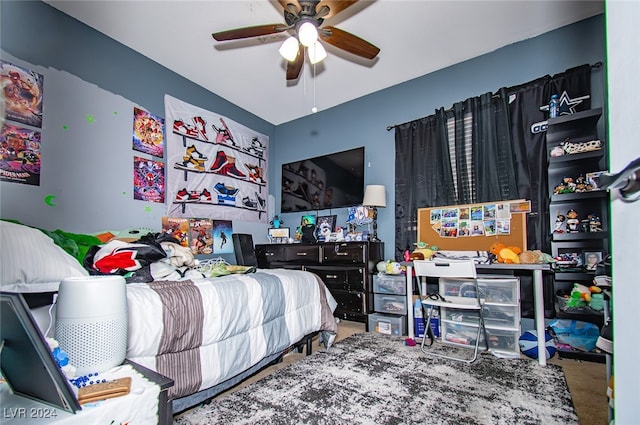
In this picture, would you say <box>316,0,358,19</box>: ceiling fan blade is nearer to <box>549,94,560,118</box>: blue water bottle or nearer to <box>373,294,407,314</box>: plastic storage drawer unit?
<box>549,94,560,118</box>: blue water bottle

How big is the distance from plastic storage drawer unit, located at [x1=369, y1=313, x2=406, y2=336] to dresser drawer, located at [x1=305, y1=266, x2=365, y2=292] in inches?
12.0

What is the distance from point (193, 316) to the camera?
1433mm

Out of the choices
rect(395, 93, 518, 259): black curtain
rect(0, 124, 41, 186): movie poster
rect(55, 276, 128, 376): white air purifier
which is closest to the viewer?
rect(55, 276, 128, 376): white air purifier

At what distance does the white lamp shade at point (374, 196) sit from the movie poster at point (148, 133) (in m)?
2.19

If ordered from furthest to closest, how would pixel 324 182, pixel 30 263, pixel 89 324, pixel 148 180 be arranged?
pixel 324 182 < pixel 148 180 < pixel 30 263 < pixel 89 324

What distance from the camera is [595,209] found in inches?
96.3

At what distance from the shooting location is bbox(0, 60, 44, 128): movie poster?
2.13m

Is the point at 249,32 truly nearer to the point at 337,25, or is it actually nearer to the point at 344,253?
the point at 337,25

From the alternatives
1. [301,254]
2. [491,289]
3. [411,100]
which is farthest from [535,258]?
[301,254]

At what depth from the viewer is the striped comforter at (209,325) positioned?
1280mm

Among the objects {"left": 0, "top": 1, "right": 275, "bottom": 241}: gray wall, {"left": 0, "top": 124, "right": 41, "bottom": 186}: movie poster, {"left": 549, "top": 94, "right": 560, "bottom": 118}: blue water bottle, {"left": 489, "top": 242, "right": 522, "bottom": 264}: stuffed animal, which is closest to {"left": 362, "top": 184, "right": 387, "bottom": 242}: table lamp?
{"left": 489, "top": 242, "right": 522, "bottom": 264}: stuffed animal

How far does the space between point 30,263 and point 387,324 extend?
267cm

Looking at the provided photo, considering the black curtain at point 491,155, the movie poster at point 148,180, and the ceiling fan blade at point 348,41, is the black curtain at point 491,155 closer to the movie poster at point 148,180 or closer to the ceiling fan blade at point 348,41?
the ceiling fan blade at point 348,41

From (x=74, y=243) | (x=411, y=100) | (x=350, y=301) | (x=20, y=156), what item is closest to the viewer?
(x=74, y=243)
